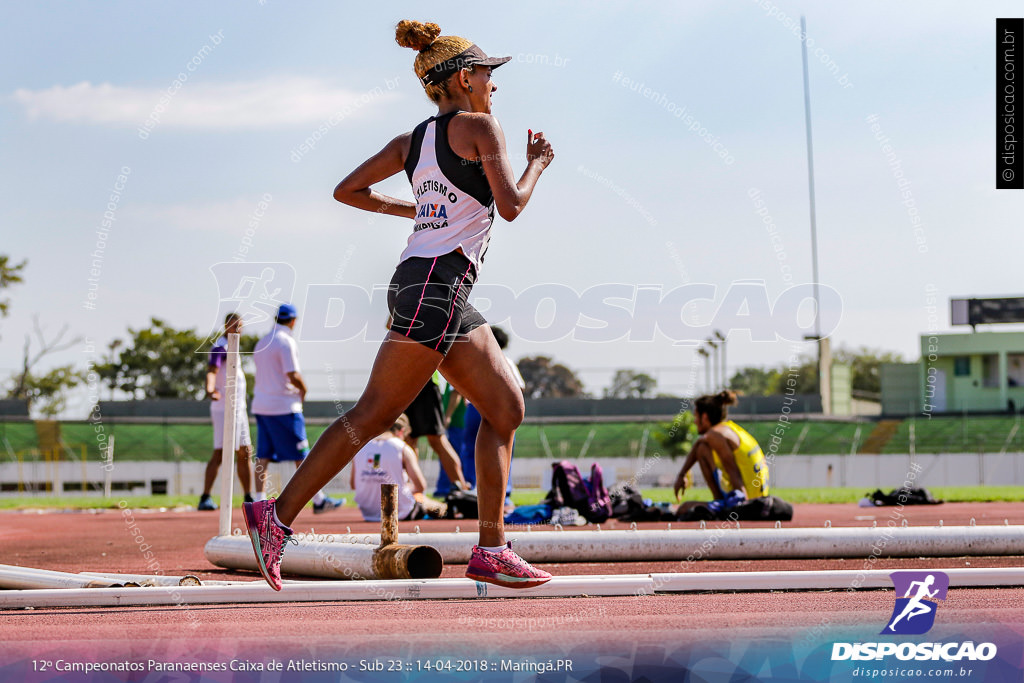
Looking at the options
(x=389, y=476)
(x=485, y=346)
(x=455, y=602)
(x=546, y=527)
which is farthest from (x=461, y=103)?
(x=389, y=476)

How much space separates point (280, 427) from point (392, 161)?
23.0 ft

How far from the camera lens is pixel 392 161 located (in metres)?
4.01

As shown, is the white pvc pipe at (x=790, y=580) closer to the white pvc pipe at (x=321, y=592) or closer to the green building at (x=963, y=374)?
the white pvc pipe at (x=321, y=592)

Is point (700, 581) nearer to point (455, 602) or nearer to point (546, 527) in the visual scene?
point (455, 602)

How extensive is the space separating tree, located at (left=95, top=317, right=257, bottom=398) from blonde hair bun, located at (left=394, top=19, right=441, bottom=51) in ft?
181

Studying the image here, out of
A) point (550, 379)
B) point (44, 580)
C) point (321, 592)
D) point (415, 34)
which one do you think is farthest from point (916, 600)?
point (550, 379)

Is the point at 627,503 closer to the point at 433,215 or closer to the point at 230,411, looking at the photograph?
the point at 230,411

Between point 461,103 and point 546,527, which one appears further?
point 546,527

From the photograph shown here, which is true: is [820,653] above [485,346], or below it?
below

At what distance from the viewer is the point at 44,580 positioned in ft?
15.7

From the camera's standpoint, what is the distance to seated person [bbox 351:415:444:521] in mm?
9367

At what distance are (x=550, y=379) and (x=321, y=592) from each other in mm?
52609

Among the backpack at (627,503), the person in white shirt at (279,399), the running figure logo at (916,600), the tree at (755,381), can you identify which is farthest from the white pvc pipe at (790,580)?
the tree at (755,381)

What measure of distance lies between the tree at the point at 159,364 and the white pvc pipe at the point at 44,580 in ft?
176
